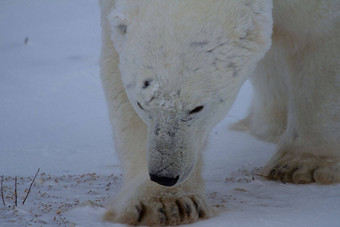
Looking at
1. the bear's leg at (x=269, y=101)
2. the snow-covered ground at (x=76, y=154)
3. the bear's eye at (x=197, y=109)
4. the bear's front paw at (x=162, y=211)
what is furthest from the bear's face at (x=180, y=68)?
the bear's leg at (x=269, y=101)

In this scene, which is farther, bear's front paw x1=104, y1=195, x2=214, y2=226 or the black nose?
bear's front paw x1=104, y1=195, x2=214, y2=226

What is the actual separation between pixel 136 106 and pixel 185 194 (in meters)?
0.48

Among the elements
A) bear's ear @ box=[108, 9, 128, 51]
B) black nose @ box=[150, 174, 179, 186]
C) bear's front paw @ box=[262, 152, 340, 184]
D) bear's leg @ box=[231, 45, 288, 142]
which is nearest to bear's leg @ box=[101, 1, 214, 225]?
black nose @ box=[150, 174, 179, 186]

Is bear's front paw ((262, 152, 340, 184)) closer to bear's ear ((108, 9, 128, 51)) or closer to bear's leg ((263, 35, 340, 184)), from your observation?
bear's leg ((263, 35, 340, 184))

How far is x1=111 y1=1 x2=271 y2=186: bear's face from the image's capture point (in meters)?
1.95

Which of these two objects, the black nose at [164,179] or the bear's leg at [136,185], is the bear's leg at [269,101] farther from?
the black nose at [164,179]

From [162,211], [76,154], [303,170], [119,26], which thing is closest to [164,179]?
[162,211]

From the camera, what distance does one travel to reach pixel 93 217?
2.25 metres

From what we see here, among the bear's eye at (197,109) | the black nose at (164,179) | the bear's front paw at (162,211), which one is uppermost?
the bear's eye at (197,109)

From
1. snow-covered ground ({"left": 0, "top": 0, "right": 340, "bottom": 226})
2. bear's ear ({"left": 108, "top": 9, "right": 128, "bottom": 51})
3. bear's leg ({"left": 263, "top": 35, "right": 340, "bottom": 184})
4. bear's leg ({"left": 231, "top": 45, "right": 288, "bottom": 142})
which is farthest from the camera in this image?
bear's leg ({"left": 231, "top": 45, "right": 288, "bottom": 142})

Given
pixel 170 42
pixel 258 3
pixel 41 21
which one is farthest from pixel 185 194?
pixel 41 21

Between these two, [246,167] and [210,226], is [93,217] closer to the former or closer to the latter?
[210,226]

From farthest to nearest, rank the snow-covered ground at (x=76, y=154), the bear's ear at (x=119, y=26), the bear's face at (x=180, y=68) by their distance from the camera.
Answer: the snow-covered ground at (x=76, y=154), the bear's ear at (x=119, y=26), the bear's face at (x=180, y=68)

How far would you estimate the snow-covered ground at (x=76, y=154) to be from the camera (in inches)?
89.7
